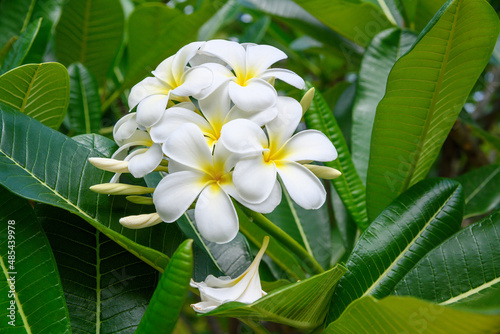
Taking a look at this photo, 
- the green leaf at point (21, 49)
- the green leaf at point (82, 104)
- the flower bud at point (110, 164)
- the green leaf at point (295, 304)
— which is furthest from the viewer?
the green leaf at point (82, 104)

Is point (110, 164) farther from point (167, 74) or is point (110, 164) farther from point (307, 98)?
point (307, 98)

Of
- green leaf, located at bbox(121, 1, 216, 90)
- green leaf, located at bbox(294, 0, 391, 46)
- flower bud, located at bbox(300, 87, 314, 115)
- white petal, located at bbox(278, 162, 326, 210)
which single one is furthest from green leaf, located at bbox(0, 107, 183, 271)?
green leaf, located at bbox(294, 0, 391, 46)

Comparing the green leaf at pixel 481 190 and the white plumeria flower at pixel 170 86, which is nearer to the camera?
the white plumeria flower at pixel 170 86

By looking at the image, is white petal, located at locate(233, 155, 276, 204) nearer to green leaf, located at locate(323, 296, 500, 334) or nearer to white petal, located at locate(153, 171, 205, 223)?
white petal, located at locate(153, 171, 205, 223)

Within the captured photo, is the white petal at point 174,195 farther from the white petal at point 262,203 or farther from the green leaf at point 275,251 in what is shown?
the green leaf at point 275,251

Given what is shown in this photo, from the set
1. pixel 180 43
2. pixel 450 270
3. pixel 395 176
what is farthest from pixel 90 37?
pixel 450 270

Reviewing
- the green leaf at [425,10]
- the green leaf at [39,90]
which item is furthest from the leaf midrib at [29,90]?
the green leaf at [425,10]
